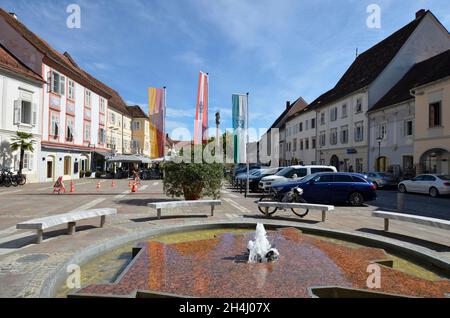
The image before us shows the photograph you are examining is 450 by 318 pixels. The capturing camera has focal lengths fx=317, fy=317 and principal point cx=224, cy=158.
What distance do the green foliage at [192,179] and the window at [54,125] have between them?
2131cm

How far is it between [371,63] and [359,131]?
29.8 ft

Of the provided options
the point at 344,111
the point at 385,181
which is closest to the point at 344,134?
the point at 344,111

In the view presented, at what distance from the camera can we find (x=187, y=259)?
5574 mm

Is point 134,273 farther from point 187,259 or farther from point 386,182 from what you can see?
point 386,182

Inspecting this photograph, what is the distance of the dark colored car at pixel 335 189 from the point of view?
14.7 m

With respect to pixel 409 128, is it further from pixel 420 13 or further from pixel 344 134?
pixel 420 13

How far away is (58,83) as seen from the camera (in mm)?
30500

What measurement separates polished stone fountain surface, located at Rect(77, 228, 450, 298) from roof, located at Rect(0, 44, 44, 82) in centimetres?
2440

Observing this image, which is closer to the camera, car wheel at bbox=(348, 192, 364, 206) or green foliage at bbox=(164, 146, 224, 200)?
green foliage at bbox=(164, 146, 224, 200)

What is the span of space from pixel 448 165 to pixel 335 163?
59.6 feet

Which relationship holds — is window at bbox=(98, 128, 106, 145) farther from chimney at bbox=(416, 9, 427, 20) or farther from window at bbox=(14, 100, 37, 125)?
chimney at bbox=(416, 9, 427, 20)

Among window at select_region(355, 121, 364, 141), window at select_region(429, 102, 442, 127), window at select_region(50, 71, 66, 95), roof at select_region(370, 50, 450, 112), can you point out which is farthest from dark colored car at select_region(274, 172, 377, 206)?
window at select_region(50, 71, 66, 95)

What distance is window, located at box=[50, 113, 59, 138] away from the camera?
29.8m

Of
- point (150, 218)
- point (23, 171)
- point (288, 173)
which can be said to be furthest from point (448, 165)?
point (23, 171)
